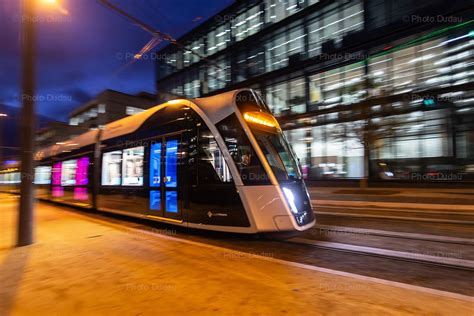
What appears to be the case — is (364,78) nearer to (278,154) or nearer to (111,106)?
(278,154)

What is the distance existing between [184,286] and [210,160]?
3057 mm

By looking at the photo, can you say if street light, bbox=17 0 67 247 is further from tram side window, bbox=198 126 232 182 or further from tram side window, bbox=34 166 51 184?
tram side window, bbox=34 166 51 184

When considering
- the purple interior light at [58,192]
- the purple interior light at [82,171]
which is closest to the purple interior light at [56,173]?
the purple interior light at [58,192]

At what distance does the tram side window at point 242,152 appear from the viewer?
6645mm

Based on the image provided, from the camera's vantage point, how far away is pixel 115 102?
54.0 m

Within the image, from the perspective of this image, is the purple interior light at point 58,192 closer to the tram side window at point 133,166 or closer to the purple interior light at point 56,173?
the purple interior light at point 56,173

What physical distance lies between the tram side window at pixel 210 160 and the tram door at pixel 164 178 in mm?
886

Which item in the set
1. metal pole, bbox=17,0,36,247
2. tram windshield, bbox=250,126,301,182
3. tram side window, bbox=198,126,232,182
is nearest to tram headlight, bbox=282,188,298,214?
tram windshield, bbox=250,126,301,182

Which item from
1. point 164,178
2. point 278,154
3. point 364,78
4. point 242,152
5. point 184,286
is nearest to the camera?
point 184,286

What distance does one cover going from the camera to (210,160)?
23.6 ft

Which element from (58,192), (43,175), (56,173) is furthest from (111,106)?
(58,192)

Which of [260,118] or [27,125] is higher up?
[260,118]

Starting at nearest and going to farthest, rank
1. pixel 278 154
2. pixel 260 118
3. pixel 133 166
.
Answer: pixel 278 154 → pixel 260 118 → pixel 133 166

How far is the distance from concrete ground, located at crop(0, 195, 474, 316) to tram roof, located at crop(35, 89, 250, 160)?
2890mm
